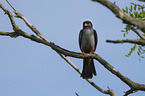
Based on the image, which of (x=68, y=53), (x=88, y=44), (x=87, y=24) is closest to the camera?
(x=68, y=53)

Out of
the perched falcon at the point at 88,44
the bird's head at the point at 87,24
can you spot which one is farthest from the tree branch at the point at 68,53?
the bird's head at the point at 87,24

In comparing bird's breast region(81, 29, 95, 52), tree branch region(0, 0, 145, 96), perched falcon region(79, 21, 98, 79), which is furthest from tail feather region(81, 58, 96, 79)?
tree branch region(0, 0, 145, 96)

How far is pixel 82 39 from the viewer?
680 cm

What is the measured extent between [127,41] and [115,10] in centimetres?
45

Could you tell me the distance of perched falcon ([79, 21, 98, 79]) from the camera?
6.28 meters

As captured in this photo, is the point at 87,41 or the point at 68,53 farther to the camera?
the point at 87,41

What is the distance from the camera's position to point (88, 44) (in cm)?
661

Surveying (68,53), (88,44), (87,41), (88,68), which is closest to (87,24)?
(87,41)

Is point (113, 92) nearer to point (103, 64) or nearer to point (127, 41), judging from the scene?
point (103, 64)

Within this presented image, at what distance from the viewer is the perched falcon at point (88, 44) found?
628 centimetres

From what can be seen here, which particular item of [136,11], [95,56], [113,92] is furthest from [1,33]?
[136,11]

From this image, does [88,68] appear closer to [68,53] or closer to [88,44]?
[88,44]

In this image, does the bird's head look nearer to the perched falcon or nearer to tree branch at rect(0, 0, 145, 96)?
the perched falcon

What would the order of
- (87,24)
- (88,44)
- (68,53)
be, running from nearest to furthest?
Result: (68,53)
(88,44)
(87,24)
